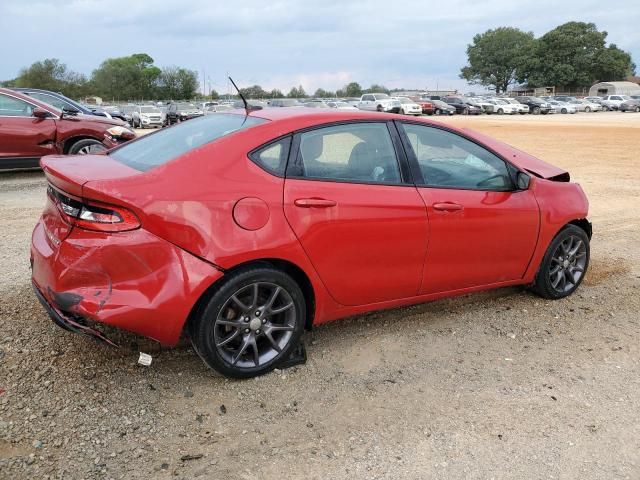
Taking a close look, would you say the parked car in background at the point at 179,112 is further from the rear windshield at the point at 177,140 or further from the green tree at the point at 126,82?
the green tree at the point at 126,82

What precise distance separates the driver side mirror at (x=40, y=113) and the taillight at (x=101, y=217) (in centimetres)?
768

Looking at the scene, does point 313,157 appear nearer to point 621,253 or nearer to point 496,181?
point 496,181

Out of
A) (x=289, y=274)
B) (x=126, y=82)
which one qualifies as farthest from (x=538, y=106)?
(x=126, y=82)

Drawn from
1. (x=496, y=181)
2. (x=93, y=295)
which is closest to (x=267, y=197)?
(x=93, y=295)

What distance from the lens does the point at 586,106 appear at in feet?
190

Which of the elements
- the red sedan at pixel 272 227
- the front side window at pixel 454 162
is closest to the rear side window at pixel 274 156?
the red sedan at pixel 272 227

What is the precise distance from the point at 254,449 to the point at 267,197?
1326mm

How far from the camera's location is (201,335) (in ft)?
10.2

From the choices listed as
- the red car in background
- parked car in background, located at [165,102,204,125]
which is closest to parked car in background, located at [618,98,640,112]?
parked car in background, located at [165,102,204,125]

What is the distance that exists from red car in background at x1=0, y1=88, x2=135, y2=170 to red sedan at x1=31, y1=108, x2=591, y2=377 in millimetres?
6573

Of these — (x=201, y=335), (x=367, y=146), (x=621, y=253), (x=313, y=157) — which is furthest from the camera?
(x=621, y=253)

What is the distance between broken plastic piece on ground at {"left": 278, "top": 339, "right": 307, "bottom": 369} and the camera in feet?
11.6

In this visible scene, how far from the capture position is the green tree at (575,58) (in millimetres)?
108062

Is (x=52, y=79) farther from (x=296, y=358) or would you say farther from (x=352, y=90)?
(x=296, y=358)
